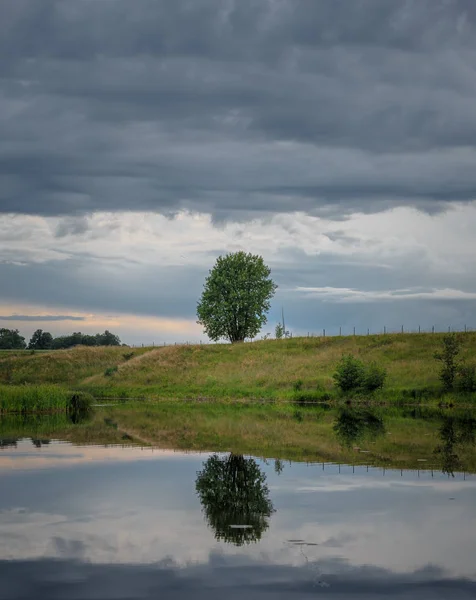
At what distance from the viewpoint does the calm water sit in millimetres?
14844

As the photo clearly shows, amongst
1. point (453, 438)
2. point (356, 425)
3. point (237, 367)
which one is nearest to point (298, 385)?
point (237, 367)

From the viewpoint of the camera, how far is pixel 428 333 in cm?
10206

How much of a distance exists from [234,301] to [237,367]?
76.4 ft

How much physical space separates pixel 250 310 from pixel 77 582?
361 ft

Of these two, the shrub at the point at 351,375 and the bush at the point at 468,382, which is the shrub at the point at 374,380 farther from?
the bush at the point at 468,382

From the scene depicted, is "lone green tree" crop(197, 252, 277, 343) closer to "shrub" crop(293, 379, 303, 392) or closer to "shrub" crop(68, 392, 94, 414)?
"shrub" crop(293, 379, 303, 392)

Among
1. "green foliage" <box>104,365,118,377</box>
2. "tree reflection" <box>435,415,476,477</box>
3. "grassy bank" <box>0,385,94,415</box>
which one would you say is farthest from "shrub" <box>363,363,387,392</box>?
"green foliage" <box>104,365,118,377</box>

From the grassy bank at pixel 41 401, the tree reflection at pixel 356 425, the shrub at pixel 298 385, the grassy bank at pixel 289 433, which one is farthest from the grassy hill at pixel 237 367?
the grassy bank at pixel 41 401

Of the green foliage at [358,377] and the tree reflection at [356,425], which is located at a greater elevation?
the green foliage at [358,377]

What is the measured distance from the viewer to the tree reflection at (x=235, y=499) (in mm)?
19344

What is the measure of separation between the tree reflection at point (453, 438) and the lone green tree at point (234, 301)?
69.3 metres

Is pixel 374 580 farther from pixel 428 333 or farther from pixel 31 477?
pixel 428 333

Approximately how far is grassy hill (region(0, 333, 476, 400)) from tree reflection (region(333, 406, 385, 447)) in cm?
1237

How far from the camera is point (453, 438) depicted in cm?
A: 4028
